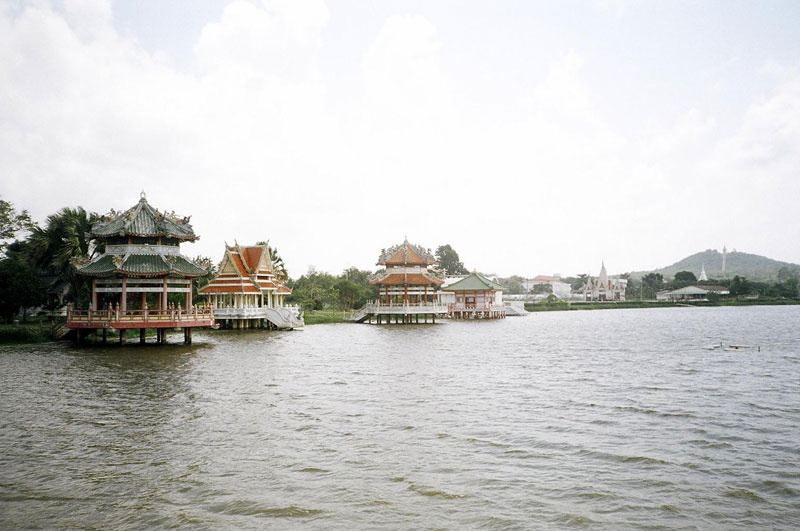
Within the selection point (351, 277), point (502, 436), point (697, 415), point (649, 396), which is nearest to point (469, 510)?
point (502, 436)

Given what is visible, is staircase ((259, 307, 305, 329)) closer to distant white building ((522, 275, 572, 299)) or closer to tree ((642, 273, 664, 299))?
tree ((642, 273, 664, 299))

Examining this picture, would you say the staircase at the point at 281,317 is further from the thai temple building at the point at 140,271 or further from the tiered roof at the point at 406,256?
the tiered roof at the point at 406,256

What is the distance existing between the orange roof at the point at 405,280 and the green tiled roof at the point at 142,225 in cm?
2581

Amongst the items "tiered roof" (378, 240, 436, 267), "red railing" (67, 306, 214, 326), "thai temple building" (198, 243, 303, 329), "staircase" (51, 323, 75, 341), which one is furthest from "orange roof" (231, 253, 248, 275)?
"tiered roof" (378, 240, 436, 267)

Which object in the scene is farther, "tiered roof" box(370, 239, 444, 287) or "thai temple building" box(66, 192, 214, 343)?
"tiered roof" box(370, 239, 444, 287)

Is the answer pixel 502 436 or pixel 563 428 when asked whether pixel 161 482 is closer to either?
pixel 502 436

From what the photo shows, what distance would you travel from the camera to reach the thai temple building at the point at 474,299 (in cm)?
7350

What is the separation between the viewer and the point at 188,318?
110 ft

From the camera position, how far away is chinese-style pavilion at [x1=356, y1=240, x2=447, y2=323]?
58.6 m

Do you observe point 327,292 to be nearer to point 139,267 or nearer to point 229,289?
point 229,289

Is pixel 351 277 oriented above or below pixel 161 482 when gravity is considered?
above

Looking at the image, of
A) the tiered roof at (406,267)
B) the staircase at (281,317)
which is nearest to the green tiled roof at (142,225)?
the staircase at (281,317)

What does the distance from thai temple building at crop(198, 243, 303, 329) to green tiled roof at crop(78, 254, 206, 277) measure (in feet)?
41.4

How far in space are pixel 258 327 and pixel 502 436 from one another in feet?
124
